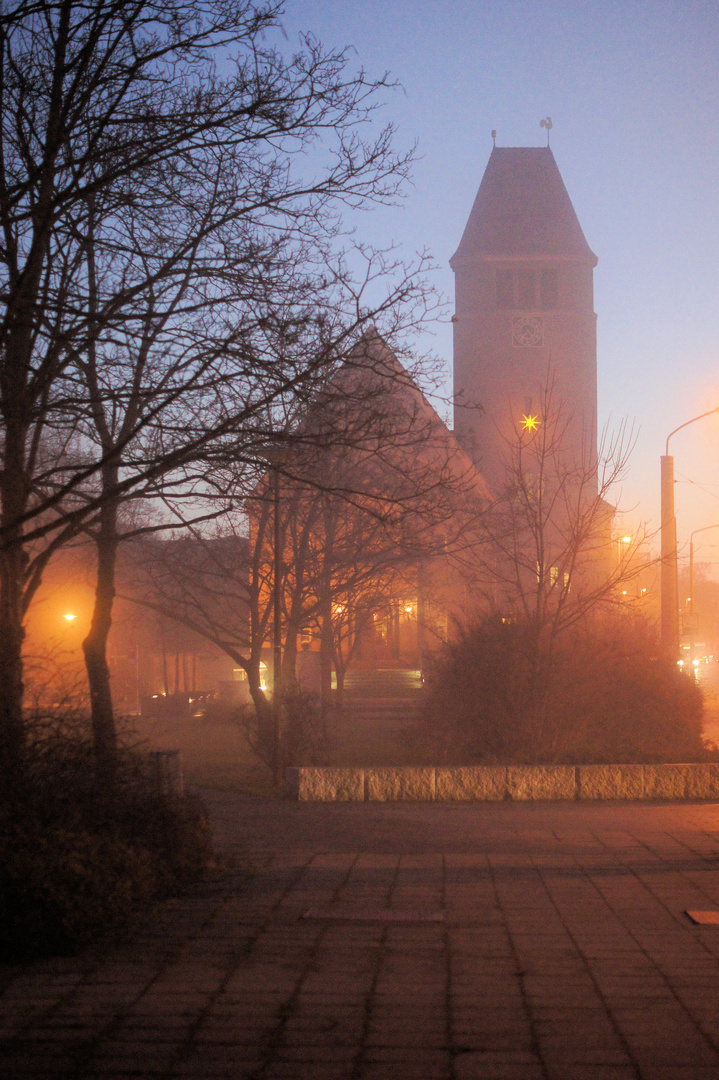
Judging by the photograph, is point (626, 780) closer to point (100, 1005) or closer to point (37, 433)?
point (37, 433)

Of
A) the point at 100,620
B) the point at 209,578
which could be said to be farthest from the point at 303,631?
the point at 100,620

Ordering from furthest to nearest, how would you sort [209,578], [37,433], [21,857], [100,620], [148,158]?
[209,578]
[100,620]
[37,433]
[148,158]
[21,857]

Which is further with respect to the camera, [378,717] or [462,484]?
[378,717]

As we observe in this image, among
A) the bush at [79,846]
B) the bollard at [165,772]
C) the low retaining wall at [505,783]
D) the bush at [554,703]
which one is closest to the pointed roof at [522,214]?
the bush at [554,703]

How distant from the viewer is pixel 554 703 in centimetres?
1495

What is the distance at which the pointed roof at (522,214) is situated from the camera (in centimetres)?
7688

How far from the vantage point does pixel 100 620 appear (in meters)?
11.9

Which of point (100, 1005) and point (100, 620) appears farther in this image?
point (100, 620)

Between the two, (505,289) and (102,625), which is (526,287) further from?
(102,625)

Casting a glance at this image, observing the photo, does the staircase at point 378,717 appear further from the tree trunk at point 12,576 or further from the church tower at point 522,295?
the church tower at point 522,295

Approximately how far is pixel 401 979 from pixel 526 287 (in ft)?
250

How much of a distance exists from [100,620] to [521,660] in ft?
21.0

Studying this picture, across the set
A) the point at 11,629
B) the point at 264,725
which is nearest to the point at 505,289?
the point at 264,725

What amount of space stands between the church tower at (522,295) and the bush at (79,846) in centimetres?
6693
